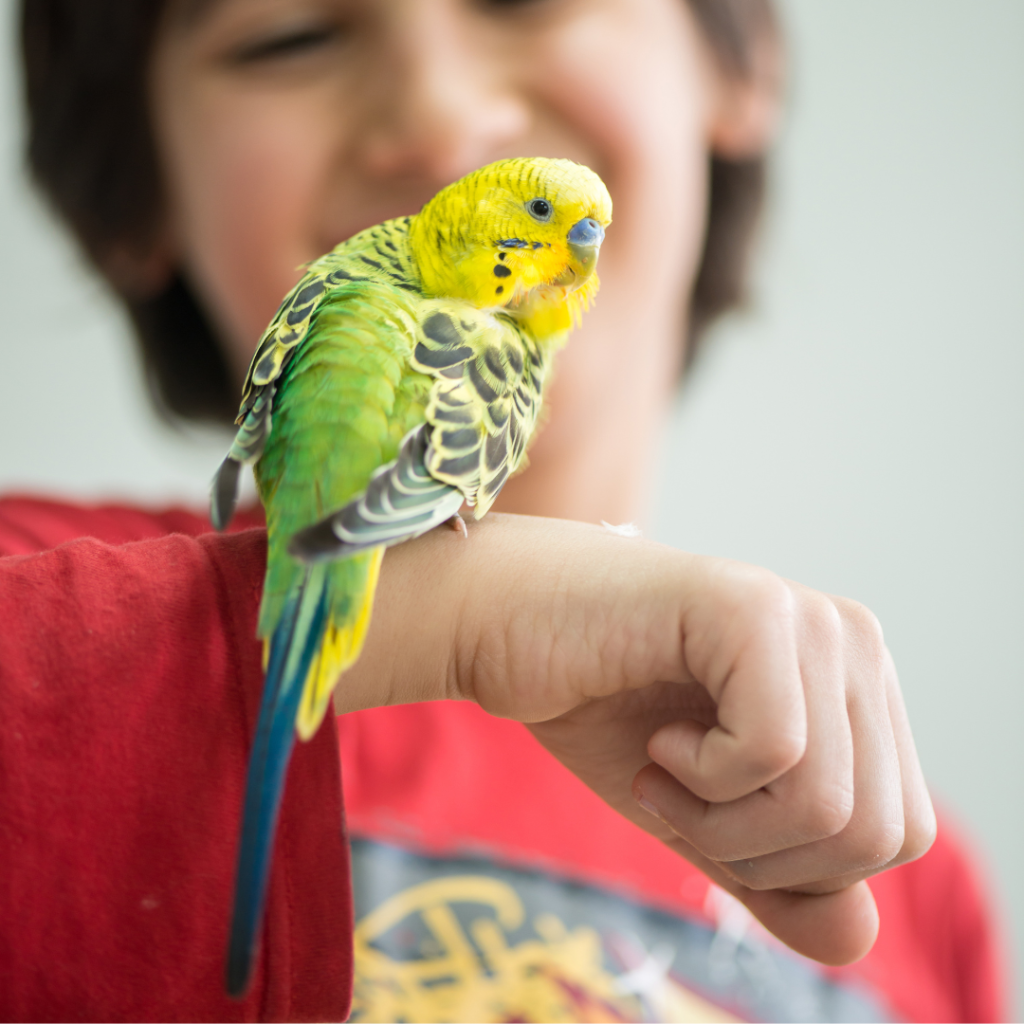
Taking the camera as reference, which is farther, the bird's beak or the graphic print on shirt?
the graphic print on shirt

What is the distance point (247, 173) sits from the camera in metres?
0.75

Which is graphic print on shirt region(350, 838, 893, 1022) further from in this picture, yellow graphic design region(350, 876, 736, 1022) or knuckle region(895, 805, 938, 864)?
knuckle region(895, 805, 938, 864)

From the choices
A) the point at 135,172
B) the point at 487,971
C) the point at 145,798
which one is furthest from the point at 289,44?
the point at 487,971

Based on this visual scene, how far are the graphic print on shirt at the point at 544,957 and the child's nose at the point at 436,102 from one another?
0.61 m

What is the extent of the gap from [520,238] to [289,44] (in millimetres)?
515

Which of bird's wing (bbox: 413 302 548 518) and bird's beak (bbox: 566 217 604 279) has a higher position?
bird's beak (bbox: 566 217 604 279)

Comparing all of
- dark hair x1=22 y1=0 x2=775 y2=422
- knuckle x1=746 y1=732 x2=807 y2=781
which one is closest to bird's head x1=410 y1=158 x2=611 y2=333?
knuckle x1=746 y1=732 x2=807 y2=781

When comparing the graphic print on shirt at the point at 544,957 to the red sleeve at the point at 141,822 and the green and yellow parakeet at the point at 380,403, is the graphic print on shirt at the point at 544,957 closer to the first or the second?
the red sleeve at the point at 141,822

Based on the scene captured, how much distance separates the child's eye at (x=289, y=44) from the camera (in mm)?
754

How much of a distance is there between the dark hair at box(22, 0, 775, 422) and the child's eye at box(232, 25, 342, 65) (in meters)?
0.18

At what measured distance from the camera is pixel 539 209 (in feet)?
1.27

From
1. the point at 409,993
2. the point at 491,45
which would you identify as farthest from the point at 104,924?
the point at 491,45

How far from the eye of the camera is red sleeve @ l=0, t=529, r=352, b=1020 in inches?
12.8

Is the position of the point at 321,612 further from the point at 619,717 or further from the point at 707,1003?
the point at 707,1003
